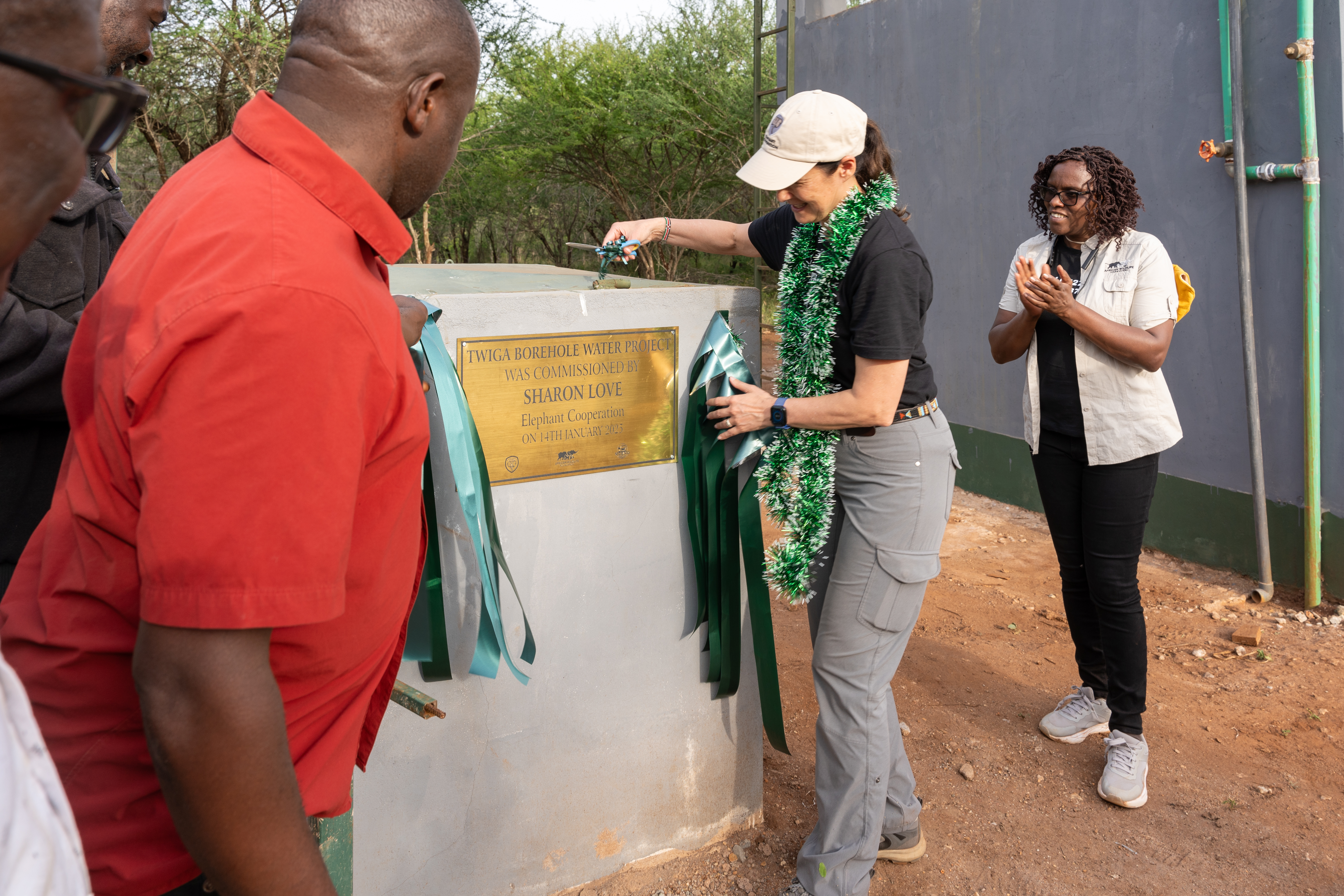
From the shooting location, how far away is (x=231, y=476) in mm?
960

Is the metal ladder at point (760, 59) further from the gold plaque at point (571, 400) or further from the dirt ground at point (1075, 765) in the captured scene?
the gold plaque at point (571, 400)

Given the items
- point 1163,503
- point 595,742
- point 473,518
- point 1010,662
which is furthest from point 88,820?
point 1163,503

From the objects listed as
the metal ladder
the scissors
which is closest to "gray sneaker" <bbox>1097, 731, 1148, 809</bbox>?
the scissors

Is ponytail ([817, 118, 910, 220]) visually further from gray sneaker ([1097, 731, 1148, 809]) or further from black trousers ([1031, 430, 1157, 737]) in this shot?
gray sneaker ([1097, 731, 1148, 809])

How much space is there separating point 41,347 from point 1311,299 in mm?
5043

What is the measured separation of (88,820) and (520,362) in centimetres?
143

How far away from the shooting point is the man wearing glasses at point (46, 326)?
1.70m

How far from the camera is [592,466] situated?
259cm

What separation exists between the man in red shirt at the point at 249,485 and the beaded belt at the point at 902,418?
60.3 inches

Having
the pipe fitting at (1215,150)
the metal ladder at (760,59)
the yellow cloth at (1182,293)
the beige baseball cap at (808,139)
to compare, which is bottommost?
the yellow cloth at (1182,293)

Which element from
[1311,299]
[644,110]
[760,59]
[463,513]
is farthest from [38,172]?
[644,110]

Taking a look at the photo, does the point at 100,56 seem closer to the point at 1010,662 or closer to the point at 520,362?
the point at 520,362

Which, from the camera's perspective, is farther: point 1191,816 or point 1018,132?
point 1018,132

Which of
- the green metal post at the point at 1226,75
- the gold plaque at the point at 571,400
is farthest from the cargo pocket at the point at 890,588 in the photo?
the green metal post at the point at 1226,75
